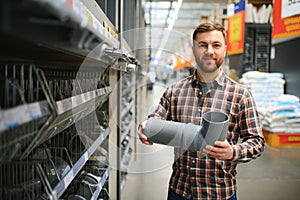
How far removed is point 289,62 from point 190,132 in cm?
363

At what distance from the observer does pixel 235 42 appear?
18.7 ft

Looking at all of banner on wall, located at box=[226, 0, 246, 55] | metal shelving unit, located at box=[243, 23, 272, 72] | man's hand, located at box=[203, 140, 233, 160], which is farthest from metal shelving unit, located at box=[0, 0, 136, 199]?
metal shelving unit, located at box=[243, 23, 272, 72]

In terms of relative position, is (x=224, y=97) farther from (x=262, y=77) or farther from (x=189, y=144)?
(x=262, y=77)

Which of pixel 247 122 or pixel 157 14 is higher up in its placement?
pixel 157 14

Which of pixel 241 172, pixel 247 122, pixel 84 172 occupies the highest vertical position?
pixel 247 122

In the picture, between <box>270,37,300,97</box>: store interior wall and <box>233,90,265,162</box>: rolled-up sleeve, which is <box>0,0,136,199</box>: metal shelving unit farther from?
<box>270,37,300,97</box>: store interior wall

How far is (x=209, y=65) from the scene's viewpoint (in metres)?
1.86

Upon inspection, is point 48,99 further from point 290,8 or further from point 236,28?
point 236,28

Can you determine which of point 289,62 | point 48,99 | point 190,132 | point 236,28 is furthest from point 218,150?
point 236,28

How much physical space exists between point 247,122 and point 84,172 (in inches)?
43.8

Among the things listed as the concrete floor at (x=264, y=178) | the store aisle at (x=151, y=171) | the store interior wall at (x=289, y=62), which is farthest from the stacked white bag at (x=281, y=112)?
the store aisle at (x=151, y=171)

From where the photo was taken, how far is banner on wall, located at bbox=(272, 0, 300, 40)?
11.6 ft

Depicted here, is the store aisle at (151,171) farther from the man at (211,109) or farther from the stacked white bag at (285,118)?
the stacked white bag at (285,118)

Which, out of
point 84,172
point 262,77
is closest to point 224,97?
point 84,172
